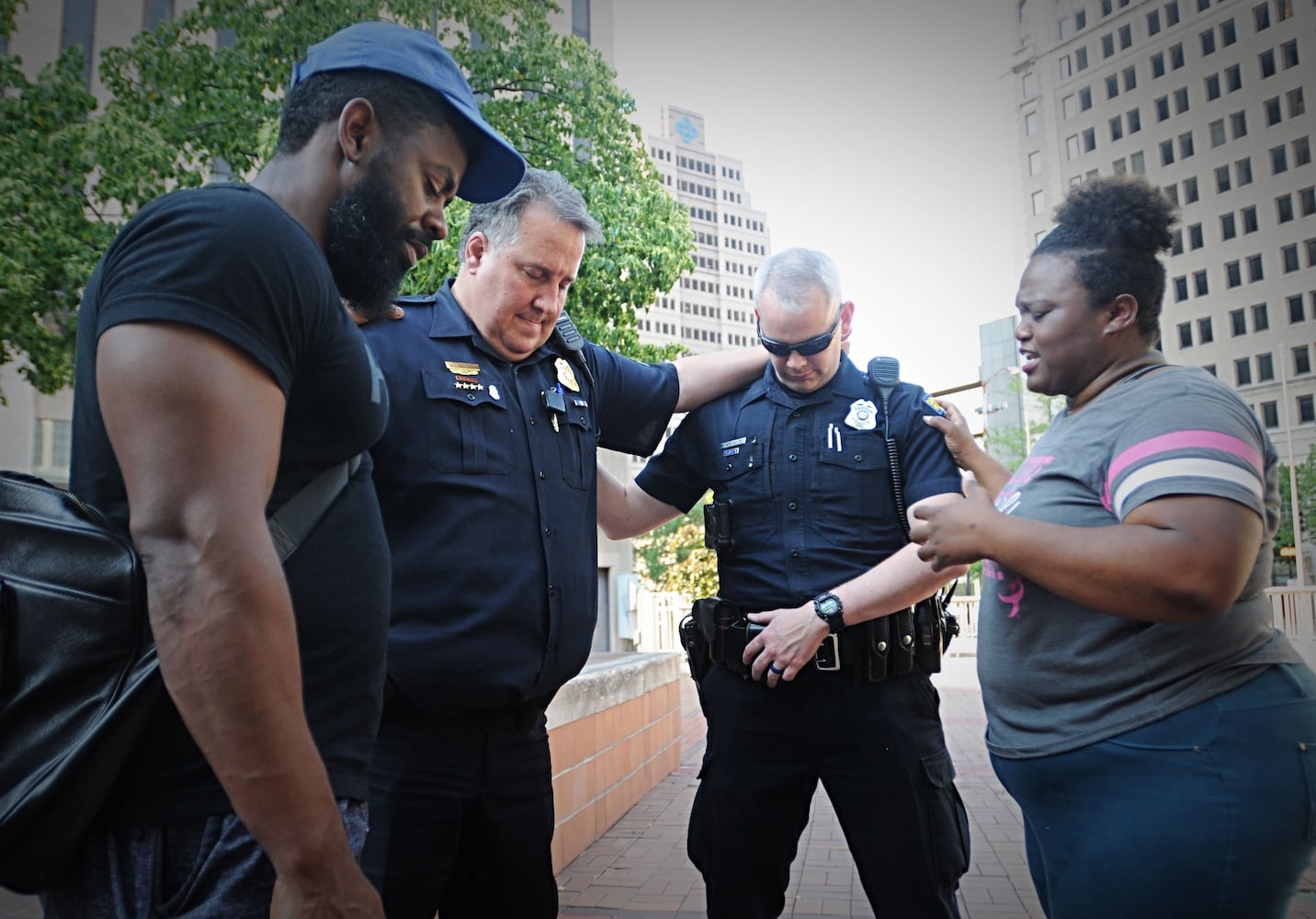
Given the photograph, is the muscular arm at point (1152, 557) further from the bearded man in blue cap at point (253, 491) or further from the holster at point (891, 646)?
the bearded man in blue cap at point (253, 491)

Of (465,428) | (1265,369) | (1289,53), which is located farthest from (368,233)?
(1265,369)

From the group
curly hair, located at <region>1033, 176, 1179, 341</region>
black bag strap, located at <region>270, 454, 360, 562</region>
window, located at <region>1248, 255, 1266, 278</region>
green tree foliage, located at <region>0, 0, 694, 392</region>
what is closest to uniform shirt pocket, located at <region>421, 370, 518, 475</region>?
black bag strap, located at <region>270, 454, 360, 562</region>

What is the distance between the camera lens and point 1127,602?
5.52 ft

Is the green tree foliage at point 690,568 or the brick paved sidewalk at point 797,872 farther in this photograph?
the green tree foliage at point 690,568

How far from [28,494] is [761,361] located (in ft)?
7.58

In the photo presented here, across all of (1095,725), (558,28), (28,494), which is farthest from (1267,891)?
(558,28)

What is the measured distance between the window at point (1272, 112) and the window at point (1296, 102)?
2.99 ft

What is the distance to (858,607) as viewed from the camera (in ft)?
8.80

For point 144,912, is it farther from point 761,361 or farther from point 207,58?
point 207,58

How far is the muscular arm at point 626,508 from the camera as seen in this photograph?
325cm

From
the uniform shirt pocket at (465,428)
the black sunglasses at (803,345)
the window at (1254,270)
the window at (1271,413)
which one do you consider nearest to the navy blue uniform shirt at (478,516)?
the uniform shirt pocket at (465,428)

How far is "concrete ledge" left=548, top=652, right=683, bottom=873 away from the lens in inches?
186

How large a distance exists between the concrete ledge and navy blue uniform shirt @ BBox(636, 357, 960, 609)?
4.41 feet

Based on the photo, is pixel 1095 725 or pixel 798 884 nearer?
pixel 1095 725
